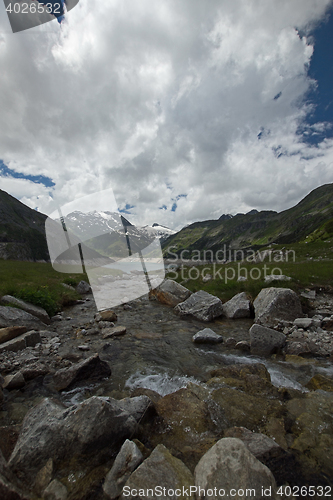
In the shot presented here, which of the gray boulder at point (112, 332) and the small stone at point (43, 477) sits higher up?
the small stone at point (43, 477)

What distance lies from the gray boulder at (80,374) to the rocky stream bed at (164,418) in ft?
0.12

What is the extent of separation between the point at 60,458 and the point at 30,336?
742 cm

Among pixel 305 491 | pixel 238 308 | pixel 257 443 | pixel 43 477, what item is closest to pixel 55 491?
pixel 43 477

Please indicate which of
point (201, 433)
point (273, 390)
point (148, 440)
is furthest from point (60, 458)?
point (273, 390)

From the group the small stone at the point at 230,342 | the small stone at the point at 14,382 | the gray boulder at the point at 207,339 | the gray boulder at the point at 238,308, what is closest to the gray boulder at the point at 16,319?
the small stone at the point at 14,382

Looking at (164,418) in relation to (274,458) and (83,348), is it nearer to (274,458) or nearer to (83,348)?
(274,458)

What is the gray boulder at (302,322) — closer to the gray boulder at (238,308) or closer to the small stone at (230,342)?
the gray boulder at (238,308)

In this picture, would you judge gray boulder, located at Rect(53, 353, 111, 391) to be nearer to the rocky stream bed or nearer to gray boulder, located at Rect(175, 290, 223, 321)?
the rocky stream bed

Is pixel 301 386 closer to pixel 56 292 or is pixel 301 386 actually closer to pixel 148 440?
pixel 148 440

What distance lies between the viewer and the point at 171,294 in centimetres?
2083

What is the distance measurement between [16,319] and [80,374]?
20.3ft

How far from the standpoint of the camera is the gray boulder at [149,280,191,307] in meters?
20.3

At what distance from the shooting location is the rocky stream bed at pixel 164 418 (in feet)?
11.0

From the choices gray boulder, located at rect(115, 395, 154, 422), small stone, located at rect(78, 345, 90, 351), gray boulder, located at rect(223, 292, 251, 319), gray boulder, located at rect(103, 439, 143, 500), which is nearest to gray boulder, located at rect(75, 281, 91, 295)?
small stone, located at rect(78, 345, 90, 351)
